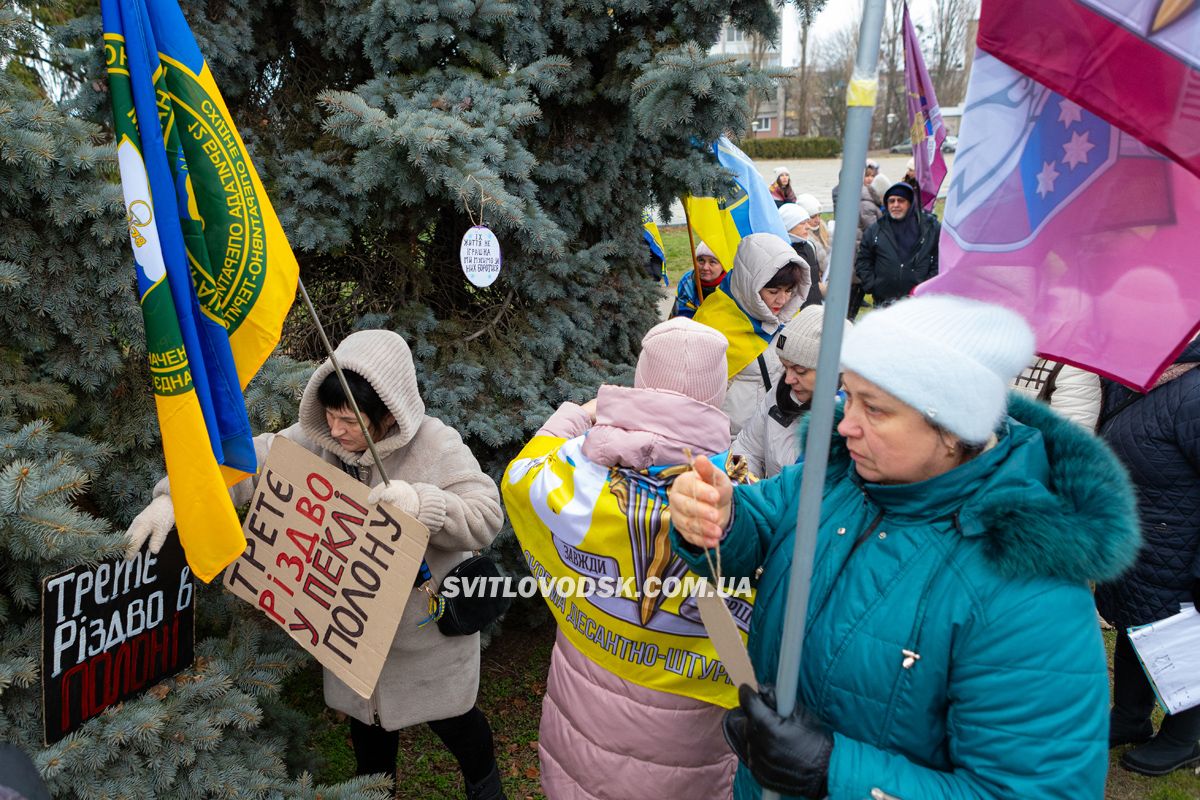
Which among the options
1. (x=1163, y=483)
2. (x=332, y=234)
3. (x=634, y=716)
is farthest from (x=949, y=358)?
(x=332, y=234)

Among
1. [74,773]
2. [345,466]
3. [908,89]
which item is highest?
[908,89]

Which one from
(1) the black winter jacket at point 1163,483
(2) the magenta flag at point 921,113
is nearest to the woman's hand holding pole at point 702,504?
(1) the black winter jacket at point 1163,483

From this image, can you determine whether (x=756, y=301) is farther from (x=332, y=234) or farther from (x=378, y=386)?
(x=378, y=386)

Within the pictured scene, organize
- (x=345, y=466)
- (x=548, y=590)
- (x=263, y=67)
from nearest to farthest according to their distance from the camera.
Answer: (x=548, y=590) → (x=345, y=466) → (x=263, y=67)

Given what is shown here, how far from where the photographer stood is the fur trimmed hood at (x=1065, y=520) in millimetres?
1358

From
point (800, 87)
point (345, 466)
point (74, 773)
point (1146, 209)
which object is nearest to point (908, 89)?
point (1146, 209)

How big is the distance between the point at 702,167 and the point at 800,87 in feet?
165

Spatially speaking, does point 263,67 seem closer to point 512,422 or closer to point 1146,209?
point 512,422

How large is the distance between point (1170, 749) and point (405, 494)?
348cm

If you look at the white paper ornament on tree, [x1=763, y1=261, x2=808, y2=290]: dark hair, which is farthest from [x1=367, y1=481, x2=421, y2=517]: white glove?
[x1=763, y1=261, x2=808, y2=290]: dark hair

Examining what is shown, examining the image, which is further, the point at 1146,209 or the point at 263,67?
the point at 263,67

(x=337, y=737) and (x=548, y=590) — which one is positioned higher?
(x=548, y=590)

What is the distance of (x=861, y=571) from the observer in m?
1.56

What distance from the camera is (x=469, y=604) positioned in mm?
2668
